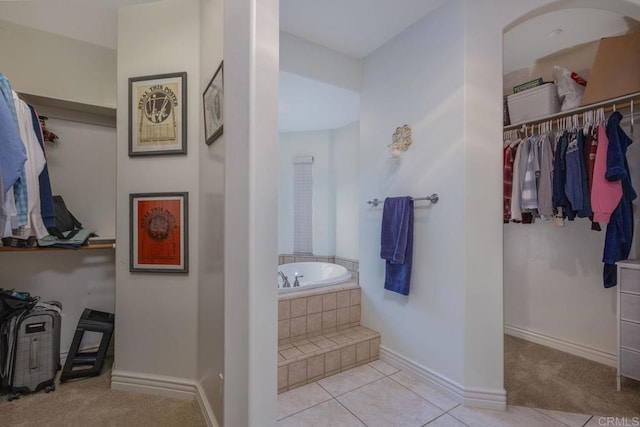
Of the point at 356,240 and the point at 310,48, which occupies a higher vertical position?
the point at 310,48

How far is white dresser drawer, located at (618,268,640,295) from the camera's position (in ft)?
5.63

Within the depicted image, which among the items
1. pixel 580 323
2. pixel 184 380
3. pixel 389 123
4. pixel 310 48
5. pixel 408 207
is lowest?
pixel 184 380

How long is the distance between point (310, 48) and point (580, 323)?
3123 mm

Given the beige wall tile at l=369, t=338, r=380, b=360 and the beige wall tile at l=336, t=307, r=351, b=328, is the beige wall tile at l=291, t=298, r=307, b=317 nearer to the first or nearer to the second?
the beige wall tile at l=336, t=307, r=351, b=328

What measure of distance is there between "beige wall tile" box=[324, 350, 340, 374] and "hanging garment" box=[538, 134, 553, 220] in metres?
1.78

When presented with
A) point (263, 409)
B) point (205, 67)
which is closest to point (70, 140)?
point (205, 67)

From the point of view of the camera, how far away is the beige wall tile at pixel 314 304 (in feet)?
7.29

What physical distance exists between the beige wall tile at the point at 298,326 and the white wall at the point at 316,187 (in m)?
1.47

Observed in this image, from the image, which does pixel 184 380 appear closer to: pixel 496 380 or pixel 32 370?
pixel 32 370

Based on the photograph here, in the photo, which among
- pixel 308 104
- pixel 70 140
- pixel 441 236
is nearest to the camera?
pixel 441 236

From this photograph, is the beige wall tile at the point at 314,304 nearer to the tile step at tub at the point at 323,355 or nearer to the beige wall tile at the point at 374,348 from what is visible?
the tile step at tub at the point at 323,355

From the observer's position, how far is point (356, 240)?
3.31 m

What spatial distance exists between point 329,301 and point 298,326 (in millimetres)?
327

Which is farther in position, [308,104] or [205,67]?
[308,104]
